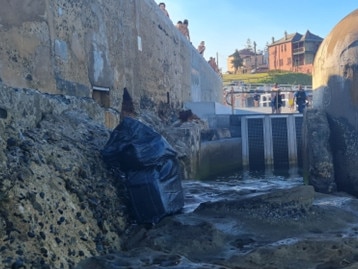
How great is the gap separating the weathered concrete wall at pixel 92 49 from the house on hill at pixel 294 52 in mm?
46751

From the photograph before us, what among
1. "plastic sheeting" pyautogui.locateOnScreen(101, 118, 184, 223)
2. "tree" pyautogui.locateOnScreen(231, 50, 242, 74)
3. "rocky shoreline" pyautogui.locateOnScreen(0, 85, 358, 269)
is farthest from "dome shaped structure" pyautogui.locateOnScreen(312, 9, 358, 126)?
"tree" pyautogui.locateOnScreen(231, 50, 242, 74)

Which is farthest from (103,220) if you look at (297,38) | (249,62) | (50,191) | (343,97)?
(249,62)

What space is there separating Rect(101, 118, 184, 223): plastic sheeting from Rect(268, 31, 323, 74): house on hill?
5502cm

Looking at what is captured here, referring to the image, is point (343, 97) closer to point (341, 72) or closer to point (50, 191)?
point (341, 72)

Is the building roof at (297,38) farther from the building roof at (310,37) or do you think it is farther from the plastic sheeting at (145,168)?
the plastic sheeting at (145,168)

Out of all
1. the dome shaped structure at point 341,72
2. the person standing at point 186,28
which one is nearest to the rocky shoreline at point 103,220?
the dome shaped structure at point 341,72

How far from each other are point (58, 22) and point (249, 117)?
9135 mm

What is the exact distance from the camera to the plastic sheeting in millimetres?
3861

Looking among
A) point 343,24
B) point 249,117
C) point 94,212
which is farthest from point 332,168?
point 249,117

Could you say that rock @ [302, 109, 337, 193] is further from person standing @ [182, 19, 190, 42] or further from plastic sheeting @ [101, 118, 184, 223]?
person standing @ [182, 19, 190, 42]

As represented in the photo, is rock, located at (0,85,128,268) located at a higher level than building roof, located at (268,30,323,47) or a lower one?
lower

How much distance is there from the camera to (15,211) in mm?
2695

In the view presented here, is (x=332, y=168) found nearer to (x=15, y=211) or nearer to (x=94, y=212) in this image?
(x=94, y=212)

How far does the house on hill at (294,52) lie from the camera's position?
2276 inches
